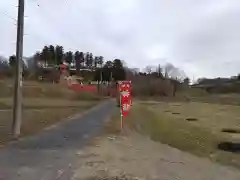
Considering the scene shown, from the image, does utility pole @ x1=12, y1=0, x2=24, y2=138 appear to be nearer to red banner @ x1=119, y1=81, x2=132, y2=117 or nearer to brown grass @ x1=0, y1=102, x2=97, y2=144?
brown grass @ x1=0, y1=102, x2=97, y2=144

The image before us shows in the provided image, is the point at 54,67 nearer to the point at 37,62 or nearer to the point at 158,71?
the point at 37,62

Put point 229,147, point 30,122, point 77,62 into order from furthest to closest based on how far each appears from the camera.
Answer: point 77,62 < point 30,122 < point 229,147

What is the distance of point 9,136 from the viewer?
1611cm

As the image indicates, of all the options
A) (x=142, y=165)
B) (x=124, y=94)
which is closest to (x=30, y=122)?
(x=124, y=94)

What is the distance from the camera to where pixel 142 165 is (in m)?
10.5

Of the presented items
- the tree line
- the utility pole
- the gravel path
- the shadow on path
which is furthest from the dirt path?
the tree line

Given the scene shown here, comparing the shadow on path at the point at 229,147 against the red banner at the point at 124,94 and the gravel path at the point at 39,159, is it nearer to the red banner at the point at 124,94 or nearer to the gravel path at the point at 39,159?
the red banner at the point at 124,94

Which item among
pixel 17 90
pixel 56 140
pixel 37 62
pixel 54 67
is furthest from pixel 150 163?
pixel 37 62

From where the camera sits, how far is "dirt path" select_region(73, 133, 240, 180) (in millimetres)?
9148

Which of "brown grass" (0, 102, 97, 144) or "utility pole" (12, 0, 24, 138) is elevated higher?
"utility pole" (12, 0, 24, 138)

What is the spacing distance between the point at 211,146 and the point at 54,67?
383ft

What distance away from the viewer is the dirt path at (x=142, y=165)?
9148 millimetres

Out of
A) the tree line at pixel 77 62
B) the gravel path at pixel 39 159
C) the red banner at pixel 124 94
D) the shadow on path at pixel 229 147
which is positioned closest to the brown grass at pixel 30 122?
the gravel path at pixel 39 159

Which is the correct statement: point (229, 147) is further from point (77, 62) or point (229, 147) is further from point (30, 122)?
point (77, 62)
